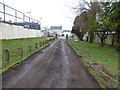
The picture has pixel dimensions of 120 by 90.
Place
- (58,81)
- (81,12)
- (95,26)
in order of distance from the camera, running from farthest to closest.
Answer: (81,12), (95,26), (58,81)

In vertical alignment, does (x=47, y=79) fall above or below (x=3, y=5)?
below

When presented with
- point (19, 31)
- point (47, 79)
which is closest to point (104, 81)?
point (47, 79)

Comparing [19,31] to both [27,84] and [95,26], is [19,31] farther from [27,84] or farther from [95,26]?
[27,84]

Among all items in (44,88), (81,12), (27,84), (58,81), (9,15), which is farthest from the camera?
(81,12)

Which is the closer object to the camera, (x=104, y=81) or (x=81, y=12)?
(x=104, y=81)

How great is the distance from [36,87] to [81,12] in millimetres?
27832

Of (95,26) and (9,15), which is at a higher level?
(9,15)

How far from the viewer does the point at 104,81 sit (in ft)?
17.3

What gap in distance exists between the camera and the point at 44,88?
4410 mm

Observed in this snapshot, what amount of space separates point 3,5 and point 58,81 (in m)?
23.1

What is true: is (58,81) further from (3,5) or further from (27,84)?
(3,5)

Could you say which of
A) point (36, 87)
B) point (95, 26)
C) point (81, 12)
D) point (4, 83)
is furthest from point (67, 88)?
point (81, 12)

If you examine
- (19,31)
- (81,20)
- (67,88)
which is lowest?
(67,88)

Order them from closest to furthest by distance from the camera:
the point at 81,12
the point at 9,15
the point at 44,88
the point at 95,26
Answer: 1. the point at 44,88
2. the point at 95,26
3. the point at 9,15
4. the point at 81,12
